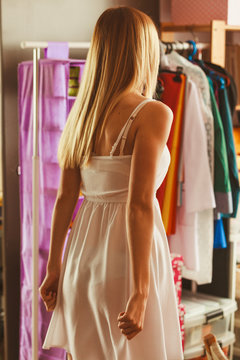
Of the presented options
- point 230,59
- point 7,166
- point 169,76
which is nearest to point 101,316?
point 7,166

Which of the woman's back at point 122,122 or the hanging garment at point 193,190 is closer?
the woman's back at point 122,122

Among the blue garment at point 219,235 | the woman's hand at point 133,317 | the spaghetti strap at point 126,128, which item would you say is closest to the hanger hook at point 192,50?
the blue garment at point 219,235

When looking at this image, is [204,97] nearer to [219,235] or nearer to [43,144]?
[219,235]

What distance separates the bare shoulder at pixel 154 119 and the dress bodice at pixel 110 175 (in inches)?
3.3

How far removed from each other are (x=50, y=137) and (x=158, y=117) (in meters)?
0.89

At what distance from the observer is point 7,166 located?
2.07m

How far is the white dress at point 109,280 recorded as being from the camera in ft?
3.97

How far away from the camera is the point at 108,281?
121cm

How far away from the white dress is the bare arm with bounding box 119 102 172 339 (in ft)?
0.17

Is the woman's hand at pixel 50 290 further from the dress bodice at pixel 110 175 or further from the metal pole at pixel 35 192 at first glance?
the metal pole at pixel 35 192

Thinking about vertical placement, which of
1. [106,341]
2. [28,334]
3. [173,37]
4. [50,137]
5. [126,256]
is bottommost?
[28,334]

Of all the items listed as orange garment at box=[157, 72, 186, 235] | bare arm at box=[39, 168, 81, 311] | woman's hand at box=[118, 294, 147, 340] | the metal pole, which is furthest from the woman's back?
orange garment at box=[157, 72, 186, 235]

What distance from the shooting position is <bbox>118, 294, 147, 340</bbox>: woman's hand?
111 centimetres

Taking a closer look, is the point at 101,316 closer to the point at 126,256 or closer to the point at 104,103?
the point at 126,256
